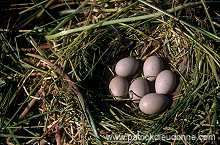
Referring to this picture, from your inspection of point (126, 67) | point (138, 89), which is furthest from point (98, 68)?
point (138, 89)

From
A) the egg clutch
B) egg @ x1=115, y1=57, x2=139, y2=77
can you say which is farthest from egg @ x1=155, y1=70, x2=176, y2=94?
egg @ x1=115, y1=57, x2=139, y2=77

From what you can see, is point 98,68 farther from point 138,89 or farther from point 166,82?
point 166,82

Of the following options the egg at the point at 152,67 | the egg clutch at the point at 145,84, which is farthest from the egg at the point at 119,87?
the egg at the point at 152,67

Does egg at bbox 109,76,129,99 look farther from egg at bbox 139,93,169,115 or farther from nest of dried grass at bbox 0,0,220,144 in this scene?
egg at bbox 139,93,169,115

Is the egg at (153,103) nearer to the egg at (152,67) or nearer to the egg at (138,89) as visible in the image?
the egg at (138,89)

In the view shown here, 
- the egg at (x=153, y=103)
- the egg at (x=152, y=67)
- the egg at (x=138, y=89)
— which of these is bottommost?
the egg at (x=153, y=103)

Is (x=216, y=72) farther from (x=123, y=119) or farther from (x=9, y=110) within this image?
(x=9, y=110)
